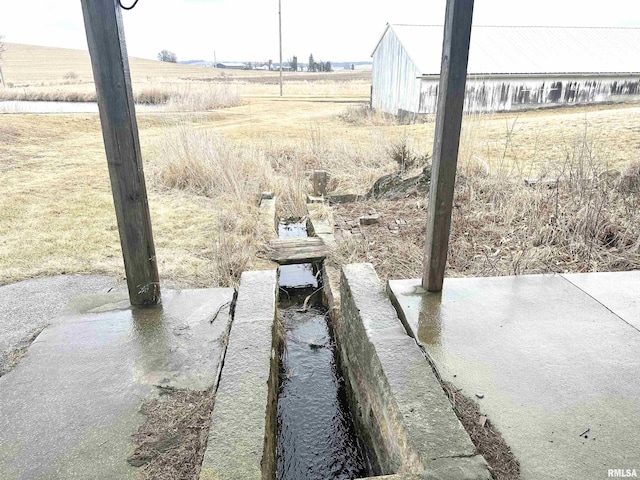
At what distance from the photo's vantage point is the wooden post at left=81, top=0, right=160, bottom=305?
215 centimetres

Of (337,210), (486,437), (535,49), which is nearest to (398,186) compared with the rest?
(337,210)

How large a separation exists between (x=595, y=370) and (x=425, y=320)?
0.81 meters

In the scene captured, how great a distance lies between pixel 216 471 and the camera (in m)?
1.51

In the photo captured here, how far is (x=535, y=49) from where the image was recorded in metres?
16.5

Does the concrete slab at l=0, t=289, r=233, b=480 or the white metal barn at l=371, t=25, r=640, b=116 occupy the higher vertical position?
the white metal barn at l=371, t=25, r=640, b=116

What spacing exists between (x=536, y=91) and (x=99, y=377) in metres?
17.5

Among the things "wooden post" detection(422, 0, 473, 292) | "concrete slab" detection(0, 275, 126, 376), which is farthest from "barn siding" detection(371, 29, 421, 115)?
"concrete slab" detection(0, 275, 126, 376)

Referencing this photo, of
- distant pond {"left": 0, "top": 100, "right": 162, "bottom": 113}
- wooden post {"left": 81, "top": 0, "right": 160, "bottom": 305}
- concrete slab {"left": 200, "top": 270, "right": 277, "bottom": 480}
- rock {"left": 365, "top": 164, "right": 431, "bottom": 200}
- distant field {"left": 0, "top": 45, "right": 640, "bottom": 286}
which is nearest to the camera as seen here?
concrete slab {"left": 200, "top": 270, "right": 277, "bottom": 480}

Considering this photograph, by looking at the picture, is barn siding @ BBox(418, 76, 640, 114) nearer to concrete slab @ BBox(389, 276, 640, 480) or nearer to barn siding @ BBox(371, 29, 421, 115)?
barn siding @ BBox(371, 29, 421, 115)

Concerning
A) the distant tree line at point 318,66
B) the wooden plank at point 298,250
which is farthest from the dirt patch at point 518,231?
the distant tree line at point 318,66

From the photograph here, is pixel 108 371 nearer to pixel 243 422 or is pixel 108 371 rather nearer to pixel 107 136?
pixel 243 422

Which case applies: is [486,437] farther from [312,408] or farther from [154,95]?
[154,95]

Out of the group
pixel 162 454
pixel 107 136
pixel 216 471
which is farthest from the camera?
pixel 107 136

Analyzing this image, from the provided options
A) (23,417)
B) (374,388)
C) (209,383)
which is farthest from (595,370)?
(23,417)
